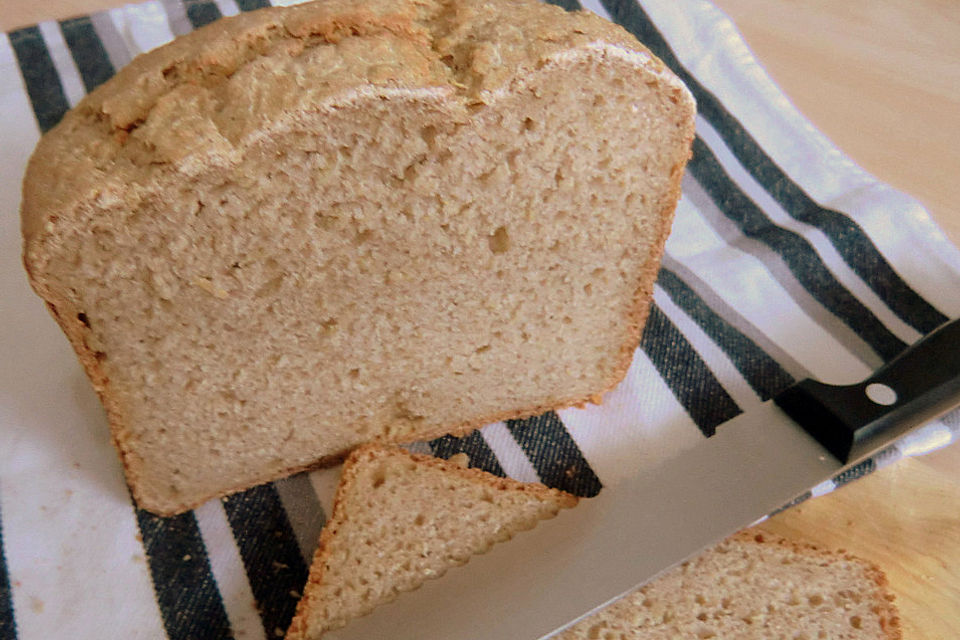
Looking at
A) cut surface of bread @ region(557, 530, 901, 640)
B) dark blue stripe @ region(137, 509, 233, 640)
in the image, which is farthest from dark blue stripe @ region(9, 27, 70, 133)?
cut surface of bread @ region(557, 530, 901, 640)

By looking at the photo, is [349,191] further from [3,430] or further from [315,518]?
[3,430]

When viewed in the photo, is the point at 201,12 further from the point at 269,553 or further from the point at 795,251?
the point at 795,251

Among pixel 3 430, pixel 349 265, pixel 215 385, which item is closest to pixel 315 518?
pixel 215 385

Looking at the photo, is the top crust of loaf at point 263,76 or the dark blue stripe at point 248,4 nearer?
the top crust of loaf at point 263,76

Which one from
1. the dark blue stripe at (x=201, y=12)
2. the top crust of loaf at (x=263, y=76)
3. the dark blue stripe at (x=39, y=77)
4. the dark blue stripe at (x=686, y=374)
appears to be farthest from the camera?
the dark blue stripe at (x=201, y=12)

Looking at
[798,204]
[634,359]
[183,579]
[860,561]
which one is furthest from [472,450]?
[798,204]

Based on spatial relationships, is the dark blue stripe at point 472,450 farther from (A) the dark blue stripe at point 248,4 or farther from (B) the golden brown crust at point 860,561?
(A) the dark blue stripe at point 248,4

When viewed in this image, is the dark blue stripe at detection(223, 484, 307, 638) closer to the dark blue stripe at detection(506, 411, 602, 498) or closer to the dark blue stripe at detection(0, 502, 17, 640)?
the dark blue stripe at detection(0, 502, 17, 640)

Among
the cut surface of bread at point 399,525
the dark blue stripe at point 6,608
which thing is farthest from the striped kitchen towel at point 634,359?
the cut surface of bread at point 399,525
